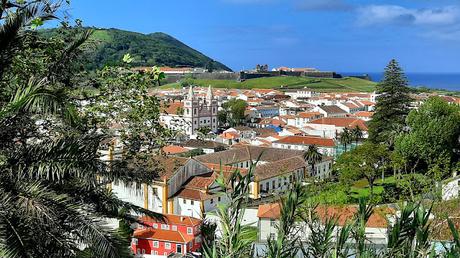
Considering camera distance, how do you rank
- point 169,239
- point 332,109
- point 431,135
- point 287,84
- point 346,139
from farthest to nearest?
point 287,84, point 332,109, point 346,139, point 431,135, point 169,239

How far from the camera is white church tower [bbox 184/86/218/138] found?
5984cm

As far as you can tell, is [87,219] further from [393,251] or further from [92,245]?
[393,251]

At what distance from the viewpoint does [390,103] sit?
4062 centimetres

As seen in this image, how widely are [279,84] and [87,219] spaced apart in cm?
12953

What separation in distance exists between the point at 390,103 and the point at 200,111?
1047 inches

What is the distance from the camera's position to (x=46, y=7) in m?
5.76

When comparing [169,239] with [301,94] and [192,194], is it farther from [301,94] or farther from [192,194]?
[301,94]

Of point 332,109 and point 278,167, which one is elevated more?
point 332,109

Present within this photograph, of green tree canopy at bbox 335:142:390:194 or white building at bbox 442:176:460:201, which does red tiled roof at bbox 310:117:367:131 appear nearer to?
green tree canopy at bbox 335:142:390:194

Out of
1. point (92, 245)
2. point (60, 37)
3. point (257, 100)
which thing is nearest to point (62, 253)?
point (92, 245)

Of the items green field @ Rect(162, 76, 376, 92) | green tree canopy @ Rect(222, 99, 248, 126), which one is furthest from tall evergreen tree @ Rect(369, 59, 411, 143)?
green field @ Rect(162, 76, 376, 92)

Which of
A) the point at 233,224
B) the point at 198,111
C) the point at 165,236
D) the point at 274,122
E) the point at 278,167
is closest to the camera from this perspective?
the point at 233,224

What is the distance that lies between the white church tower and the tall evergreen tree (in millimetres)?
22893

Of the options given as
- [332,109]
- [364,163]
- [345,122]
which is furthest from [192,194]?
[332,109]
